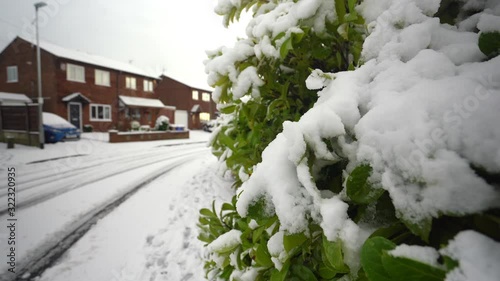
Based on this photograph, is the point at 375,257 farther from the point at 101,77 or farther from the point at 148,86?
the point at 148,86

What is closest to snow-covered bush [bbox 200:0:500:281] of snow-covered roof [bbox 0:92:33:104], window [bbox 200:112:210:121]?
snow-covered roof [bbox 0:92:33:104]

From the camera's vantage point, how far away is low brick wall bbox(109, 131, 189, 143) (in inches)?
668

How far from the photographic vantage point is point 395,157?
54 centimetres

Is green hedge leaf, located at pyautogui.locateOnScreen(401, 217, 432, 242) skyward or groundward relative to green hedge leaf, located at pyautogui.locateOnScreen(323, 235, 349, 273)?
skyward

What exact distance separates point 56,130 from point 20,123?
99.9 inches

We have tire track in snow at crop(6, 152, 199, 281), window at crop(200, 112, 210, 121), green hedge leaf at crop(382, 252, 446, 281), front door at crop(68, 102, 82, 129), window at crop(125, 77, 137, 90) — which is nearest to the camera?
green hedge leaf at crop(382, 252, 446, 281)

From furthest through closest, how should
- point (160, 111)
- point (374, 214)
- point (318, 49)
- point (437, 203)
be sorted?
point (160, 111)
point (318, 49)
point (374, 214)
point (437, 203)

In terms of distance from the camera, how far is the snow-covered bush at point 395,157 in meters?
0.47

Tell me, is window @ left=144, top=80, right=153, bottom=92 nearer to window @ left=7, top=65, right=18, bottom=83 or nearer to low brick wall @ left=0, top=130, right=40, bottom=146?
window @ left=7, top=65, right=18, bottom=83

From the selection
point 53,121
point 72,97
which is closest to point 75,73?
point 72,97

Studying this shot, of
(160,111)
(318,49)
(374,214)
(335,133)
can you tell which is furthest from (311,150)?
(160,111)

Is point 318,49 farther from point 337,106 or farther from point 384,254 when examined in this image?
point 384,254

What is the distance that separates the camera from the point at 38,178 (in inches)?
287

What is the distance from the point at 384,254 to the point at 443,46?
0.61m
